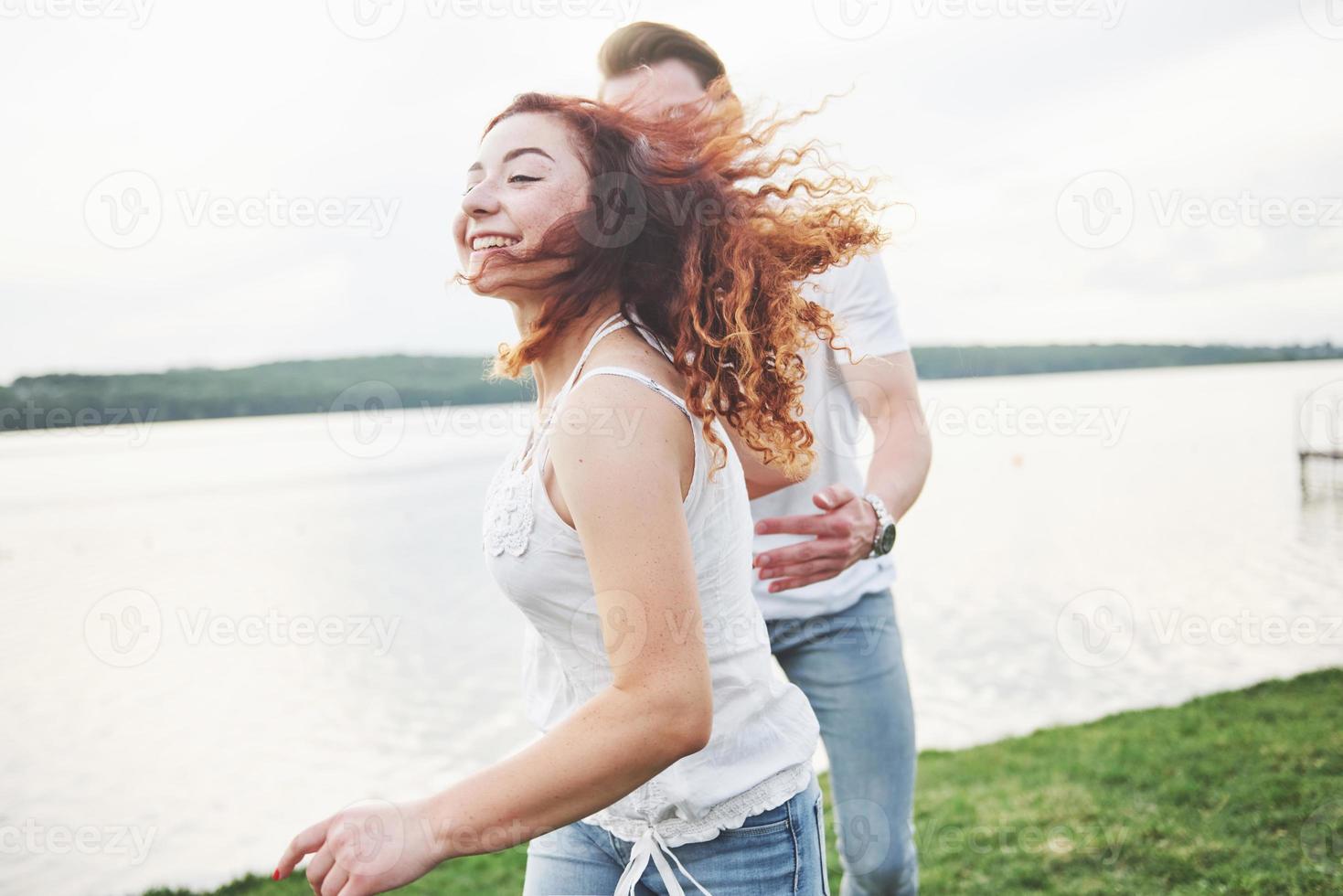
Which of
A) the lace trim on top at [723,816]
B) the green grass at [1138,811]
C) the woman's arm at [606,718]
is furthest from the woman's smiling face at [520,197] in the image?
the green grass at [1138,811]

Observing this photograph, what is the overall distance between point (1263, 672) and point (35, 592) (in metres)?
19.1

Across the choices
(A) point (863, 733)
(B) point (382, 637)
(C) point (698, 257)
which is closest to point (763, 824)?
(C) point (698, 257)

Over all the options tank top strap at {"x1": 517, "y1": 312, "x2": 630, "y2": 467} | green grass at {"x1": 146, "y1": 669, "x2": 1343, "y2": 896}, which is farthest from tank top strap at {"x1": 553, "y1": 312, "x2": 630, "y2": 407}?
green grass at {"x1": 146, "y1": 669, "x2": 1343, "y2": 896}

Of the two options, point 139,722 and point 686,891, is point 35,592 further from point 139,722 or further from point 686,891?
point 686,891

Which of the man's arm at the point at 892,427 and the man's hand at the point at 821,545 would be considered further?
the man's arm at the point at 892,427

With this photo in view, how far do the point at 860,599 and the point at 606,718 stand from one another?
1769 millimetres

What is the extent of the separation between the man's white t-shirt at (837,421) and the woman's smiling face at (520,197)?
129 centimetres

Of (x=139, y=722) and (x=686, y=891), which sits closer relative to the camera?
(x=686, y=891)

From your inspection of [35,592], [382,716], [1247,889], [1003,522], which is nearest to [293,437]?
[35,592]

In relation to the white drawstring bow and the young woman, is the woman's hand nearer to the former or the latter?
the young woman

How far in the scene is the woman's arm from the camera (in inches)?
53.2

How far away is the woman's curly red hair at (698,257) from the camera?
5.53 feet

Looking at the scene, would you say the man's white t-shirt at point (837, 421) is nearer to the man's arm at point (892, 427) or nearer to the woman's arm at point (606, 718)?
the man's arm at point (892, 427)

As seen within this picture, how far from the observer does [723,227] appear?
1783mm
